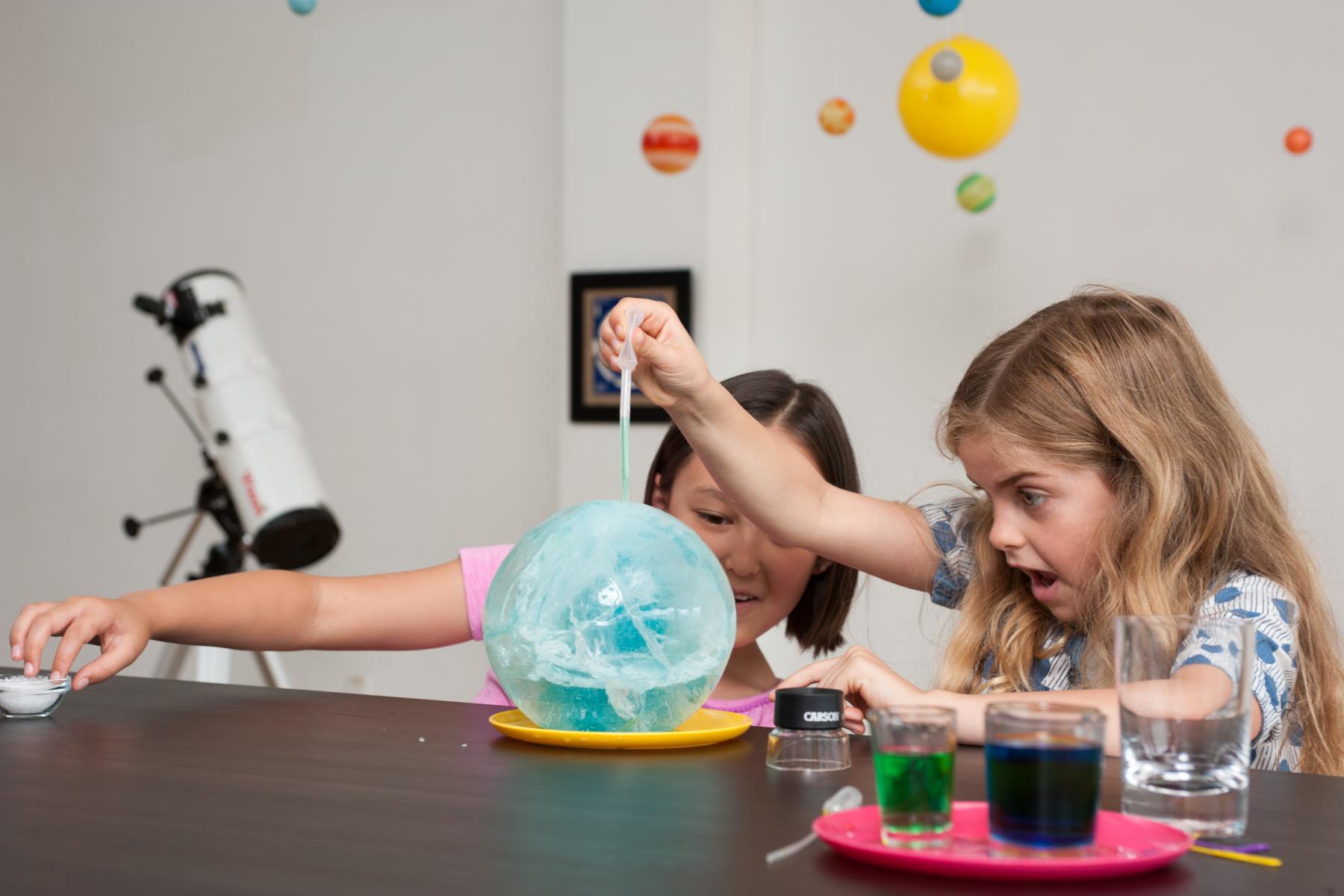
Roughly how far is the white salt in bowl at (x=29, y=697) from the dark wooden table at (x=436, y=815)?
0.03 meters

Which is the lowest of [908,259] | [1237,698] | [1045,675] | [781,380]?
[1045,675]

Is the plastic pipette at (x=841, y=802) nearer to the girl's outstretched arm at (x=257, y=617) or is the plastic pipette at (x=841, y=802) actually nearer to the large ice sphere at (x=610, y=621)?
the large ice sphere at (x=610, y=621)

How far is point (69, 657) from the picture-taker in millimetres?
1098

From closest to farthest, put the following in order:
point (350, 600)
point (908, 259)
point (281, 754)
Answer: point (281, 754) → point (350, 600) → point (908, 259)

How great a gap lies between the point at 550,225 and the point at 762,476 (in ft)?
6.88

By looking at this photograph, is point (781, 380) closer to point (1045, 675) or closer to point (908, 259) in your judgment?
point (1045, 675)

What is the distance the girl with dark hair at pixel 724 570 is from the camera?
1381 millimetres

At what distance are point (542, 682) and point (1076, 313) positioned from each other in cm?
70

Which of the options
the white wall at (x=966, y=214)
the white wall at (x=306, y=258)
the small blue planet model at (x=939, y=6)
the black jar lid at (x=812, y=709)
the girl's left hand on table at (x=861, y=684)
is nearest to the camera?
the black jar lid at (x=812, y=709)

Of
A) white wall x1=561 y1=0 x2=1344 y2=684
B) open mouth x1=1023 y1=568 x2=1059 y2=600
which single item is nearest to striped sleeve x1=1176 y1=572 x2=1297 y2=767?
open mouth x1=1023 y1=568 x2=1059 y2=600

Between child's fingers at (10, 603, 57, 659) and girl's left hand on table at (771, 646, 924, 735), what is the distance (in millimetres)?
624

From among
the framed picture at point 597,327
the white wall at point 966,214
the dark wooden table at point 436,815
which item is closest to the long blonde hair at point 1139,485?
the dark wooden table at point 436,815

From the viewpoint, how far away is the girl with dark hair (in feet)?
4.53

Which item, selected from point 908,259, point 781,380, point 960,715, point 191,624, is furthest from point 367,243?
point 960,715
